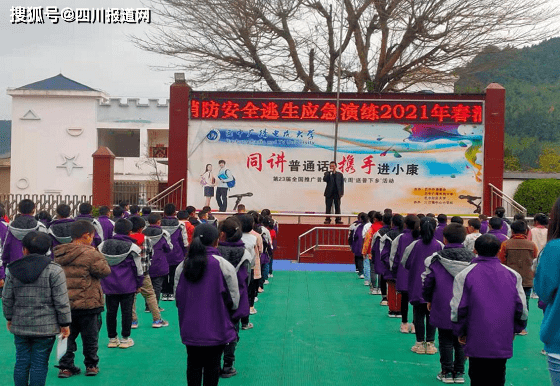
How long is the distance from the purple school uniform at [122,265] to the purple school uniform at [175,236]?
11.0 ft

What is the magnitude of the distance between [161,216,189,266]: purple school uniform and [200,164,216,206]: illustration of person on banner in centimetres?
1033

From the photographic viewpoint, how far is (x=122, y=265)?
7645 mm

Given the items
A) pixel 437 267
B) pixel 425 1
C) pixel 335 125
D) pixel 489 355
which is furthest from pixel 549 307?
pixel 425 1

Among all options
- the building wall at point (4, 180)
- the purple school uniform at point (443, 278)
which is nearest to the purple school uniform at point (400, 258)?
the purple school uniform at point (443, 278)

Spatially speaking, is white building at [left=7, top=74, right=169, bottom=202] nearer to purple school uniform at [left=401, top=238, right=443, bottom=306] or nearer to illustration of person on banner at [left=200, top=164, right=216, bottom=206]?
illustration of person on banner at [left=200, top=164, right=216, bottom=206]

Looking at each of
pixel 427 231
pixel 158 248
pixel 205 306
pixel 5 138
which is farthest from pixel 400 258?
pixel 5 138

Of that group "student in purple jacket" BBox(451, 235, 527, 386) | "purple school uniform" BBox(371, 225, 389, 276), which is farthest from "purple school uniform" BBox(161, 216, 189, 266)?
"student in purple jacket" BBox(451, 235, 527, 386)

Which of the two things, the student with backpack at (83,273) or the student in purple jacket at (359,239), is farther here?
the student in purple jacket at (359,239)

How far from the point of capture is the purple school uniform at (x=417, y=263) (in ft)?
25.2

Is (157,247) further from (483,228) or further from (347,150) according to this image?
(347,150)

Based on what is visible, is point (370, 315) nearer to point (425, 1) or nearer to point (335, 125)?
point (335, 125)

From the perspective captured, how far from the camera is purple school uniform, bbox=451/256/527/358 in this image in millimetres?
5227

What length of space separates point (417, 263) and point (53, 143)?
38.6 m

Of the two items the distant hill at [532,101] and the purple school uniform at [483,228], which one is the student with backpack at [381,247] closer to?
the purple school uniform at [483,228]
